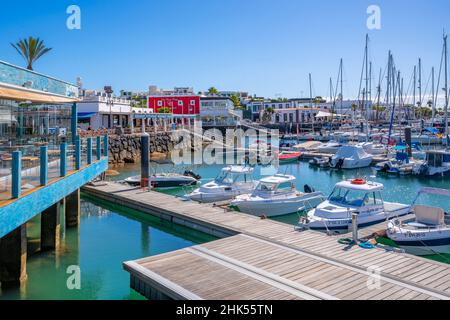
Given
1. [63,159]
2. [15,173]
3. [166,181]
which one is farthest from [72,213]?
[166,181]

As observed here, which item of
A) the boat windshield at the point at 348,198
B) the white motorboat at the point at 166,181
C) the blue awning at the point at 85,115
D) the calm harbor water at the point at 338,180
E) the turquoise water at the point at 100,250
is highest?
the blue awning at the point at 85,115

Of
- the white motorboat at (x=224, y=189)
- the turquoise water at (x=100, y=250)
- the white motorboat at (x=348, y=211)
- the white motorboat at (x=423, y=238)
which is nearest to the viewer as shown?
the turquoise water at (x=100, y=250)

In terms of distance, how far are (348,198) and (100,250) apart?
12.4 meters

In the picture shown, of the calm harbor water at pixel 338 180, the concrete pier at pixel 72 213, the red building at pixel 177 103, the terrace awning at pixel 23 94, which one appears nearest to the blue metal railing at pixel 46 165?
the terrace awning at pixel 23 94

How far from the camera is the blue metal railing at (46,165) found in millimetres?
11008

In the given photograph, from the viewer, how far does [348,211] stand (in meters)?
20.0

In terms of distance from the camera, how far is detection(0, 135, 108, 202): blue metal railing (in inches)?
433

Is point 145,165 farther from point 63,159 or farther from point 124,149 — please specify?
point 124,149

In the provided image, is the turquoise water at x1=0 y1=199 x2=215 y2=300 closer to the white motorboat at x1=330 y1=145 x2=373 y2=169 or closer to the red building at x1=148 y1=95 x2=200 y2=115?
the white motorboat at x1=330 y1=145 x2=373 y2=169

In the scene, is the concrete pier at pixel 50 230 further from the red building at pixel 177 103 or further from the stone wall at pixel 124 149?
the red building at pixel 177 103
